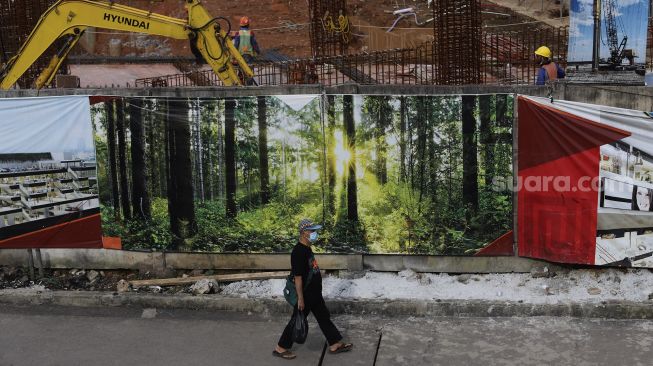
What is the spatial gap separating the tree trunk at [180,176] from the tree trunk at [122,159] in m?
0.69

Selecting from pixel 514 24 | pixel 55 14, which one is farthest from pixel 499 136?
pixel 514 24

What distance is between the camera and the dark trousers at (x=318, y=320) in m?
7.31

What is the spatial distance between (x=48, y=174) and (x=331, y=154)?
4.26 m

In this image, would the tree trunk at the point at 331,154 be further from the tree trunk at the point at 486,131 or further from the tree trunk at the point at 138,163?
the tree trunk at the point at 138,163

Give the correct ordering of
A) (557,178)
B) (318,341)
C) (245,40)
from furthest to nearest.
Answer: (245,40), (557,178), (318,341)

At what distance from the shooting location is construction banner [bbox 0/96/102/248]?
10.0 m

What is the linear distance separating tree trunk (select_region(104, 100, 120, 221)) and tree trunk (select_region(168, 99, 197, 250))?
0.84m

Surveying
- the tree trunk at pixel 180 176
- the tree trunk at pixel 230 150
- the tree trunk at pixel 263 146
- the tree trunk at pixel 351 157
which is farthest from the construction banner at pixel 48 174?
the tree trunk at pixel 351 157

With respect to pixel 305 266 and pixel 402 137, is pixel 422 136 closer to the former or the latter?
pixel 402 137

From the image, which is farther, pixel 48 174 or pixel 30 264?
pixel 30 264

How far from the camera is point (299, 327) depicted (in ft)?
23.8

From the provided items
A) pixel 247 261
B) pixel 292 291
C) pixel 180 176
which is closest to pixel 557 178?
pixel 292 291

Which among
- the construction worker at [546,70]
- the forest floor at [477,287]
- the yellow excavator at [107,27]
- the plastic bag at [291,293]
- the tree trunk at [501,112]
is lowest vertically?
the forest floor at [477,287]

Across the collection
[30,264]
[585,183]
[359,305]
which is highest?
[585,183]
